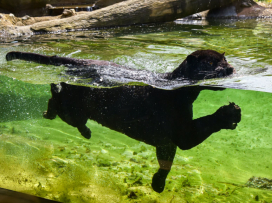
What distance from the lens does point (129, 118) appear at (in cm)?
237

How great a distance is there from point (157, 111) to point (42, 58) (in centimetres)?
182

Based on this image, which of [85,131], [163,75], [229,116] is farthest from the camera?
[163,75]

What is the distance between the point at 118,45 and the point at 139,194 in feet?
11.9

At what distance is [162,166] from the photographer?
2.15m

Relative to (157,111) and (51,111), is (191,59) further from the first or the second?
(51,111)

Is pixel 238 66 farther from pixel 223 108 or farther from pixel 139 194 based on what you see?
pixel 139 194

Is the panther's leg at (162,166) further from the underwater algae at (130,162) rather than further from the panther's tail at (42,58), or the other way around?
the panther's tail at (42,58)

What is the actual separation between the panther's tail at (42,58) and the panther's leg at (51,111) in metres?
0.77

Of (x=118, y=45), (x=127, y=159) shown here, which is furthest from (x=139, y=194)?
(x=118, y=45)

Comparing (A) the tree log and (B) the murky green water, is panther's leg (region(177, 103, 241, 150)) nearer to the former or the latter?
(B) the murky green water

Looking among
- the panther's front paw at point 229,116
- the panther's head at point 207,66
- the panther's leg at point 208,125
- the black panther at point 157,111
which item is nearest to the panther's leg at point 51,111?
the black panther at point 157,111

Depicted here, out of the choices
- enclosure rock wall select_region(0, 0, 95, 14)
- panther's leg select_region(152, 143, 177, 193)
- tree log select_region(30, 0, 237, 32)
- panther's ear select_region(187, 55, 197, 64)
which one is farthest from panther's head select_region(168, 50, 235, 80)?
enclosure rock wall select_region(0, 0, 95, 14)

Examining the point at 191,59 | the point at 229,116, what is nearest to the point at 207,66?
the point at 191,59

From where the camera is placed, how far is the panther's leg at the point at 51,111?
265cm
